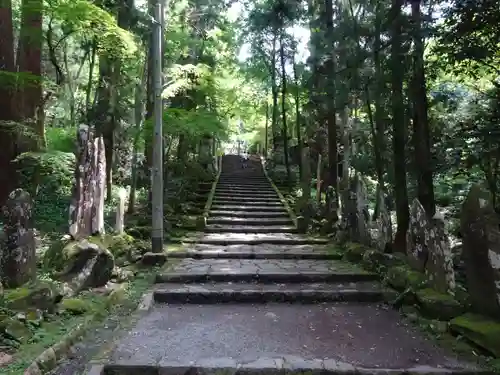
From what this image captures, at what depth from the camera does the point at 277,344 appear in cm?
409

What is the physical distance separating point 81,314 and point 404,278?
402 centimetres

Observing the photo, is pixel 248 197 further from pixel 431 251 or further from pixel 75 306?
pixel 75 306

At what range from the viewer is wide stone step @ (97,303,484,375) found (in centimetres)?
351

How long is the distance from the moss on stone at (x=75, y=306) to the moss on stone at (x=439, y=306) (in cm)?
381

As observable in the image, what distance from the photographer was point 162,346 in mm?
4027

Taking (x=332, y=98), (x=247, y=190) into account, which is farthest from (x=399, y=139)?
(x=247, y=190)

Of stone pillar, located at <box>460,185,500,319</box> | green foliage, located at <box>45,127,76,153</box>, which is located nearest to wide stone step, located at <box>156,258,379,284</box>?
stone pillar, located at <box>460,185,500,319</box>

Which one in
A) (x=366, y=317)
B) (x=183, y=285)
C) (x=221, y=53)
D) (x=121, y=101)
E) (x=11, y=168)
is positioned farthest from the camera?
(x=221, y=53)

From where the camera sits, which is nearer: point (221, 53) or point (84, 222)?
point (84, 222)

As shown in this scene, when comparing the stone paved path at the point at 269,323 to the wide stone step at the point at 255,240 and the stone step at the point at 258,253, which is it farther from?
the wide stone step at the point at 255,240

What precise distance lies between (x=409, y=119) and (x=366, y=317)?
5.82m

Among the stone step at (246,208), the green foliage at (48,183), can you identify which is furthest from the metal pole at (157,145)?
the stone step at (246,208)

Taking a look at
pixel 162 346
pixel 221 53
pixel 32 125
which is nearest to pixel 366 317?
pixel 162 346

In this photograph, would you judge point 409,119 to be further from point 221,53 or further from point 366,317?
point 221,53
